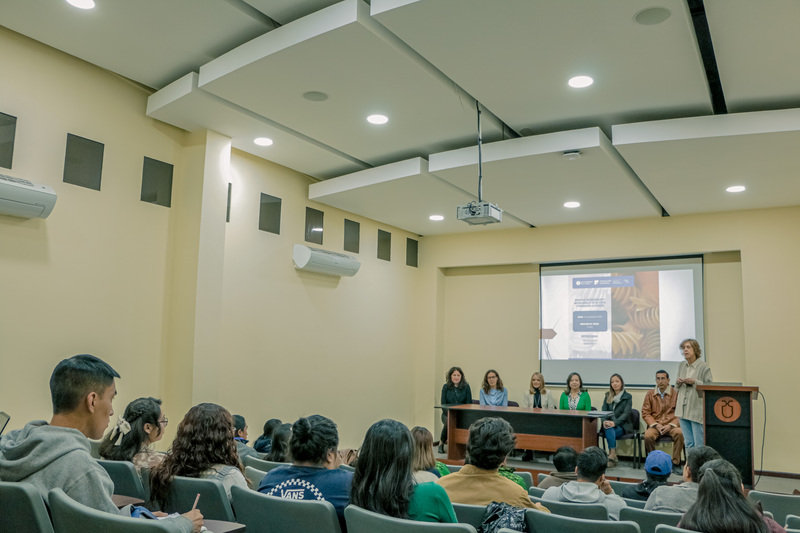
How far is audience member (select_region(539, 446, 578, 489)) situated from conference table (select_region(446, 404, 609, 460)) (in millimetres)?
3310

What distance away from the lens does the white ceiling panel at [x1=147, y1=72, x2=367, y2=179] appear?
17.8 ft

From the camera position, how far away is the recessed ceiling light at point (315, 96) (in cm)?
523

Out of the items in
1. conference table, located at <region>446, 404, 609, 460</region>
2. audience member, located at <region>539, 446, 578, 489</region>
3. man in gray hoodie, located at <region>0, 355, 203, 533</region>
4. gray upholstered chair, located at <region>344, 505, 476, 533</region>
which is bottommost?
conference table, located at <region>446, 404, 609, 460</region>

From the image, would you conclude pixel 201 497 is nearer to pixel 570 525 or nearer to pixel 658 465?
pixel 570 525

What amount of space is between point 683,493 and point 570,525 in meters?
0.90

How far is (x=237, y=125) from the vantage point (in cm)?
598

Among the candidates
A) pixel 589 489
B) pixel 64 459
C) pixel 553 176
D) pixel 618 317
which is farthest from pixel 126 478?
pixel 618 317

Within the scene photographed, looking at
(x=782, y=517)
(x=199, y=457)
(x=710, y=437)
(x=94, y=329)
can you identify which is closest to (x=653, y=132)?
(x=710, y=437)

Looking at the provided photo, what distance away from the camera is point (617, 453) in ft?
27.3

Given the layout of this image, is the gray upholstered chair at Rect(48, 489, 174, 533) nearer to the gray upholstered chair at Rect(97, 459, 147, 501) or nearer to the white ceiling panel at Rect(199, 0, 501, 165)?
the gray upholstered chair at Rect(97, 459, 147, 501)

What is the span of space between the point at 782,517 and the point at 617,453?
5263mm

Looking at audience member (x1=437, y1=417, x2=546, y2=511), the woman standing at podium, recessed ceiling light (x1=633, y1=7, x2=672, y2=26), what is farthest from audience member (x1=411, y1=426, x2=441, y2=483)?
the woman standing at podium

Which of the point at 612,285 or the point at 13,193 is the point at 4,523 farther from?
the point at 612,285

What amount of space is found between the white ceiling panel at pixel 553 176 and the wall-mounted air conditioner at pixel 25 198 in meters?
3.63
